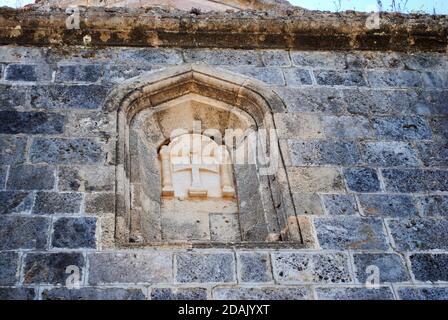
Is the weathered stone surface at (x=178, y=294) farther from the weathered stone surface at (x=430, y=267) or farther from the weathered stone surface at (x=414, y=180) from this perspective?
the weathered stone surface at (x=414, y=180)

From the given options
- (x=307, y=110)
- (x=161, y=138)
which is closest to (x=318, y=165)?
(x=307, y=110)

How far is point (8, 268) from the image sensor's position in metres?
3.93

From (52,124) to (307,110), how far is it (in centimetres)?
186

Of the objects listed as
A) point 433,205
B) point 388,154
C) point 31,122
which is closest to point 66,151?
point 31,122

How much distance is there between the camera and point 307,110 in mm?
5230

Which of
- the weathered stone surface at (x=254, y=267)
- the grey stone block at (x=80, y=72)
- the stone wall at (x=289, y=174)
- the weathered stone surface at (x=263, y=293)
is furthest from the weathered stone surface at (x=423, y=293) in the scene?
the grey stone block at (x=80, y=72)

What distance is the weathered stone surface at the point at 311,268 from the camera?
4.02 meters

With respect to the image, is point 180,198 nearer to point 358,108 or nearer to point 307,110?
point 307,110

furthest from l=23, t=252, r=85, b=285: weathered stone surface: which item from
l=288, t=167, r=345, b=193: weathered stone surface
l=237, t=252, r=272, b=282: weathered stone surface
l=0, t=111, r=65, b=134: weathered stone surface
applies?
l=288, t=167, r=345, b=193: weathered stone surface

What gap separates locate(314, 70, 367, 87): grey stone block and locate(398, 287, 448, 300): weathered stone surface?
6.61 ft

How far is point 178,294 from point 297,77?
235 centimetres

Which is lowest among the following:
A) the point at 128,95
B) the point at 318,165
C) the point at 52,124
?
the point at 318,165

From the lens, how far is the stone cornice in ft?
18.7

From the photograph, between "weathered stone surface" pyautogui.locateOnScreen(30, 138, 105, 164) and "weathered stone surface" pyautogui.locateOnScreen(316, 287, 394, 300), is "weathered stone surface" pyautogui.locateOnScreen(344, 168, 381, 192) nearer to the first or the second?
"weathered stone surface" pyautogui.locateOnScreen(316, 287, 394, 300)
